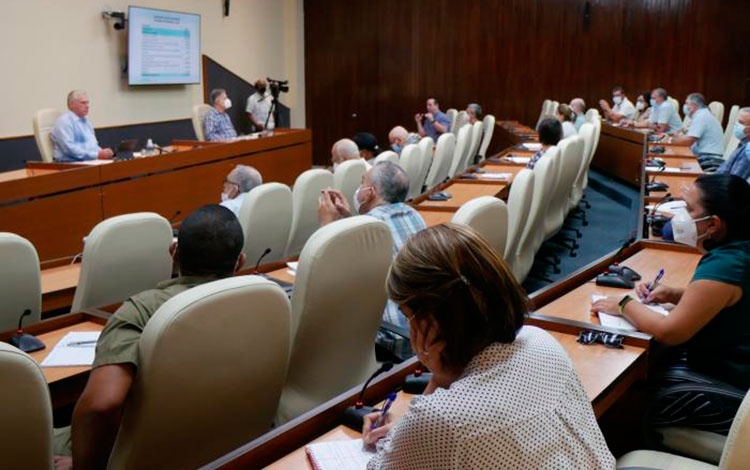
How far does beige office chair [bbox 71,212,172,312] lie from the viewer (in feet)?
9.06

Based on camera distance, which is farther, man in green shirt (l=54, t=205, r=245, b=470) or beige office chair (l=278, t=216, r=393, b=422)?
beige office chair (l=278, t=216, r=393, b=422)

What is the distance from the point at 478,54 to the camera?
13250 mm

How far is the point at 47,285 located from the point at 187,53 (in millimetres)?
8028

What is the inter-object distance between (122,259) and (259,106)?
29.6 ft

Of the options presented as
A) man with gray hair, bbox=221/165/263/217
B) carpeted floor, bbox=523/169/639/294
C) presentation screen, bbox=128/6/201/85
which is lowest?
carpeted floor, bbox=523/169/639/294

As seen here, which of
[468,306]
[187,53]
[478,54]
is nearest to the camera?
[468,306]

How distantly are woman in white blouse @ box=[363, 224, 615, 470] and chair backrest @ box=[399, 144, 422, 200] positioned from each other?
184 inches

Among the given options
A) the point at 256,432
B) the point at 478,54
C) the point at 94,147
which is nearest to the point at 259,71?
the point at 478,54

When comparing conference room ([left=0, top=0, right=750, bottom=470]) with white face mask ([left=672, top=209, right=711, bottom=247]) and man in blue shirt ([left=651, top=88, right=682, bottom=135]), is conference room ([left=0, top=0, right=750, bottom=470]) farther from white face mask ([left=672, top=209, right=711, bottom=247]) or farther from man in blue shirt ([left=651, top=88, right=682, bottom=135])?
man in blue shirt ([left=651, top=88, right=682, bottom=135])

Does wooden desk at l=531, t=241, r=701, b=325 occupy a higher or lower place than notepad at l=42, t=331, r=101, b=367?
higher

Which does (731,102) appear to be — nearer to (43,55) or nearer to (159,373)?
(43,55)

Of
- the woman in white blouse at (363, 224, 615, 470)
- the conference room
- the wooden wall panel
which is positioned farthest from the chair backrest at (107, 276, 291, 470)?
the wooden wall panel

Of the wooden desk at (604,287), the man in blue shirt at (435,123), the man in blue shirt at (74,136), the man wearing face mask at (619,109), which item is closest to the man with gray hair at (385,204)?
the wooden desk at (604,287)

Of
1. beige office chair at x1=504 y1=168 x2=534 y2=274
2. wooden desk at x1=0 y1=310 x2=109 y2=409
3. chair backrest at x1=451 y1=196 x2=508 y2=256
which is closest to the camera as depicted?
wooden desk at x1=0 y1=310 x2=109 y2=409
